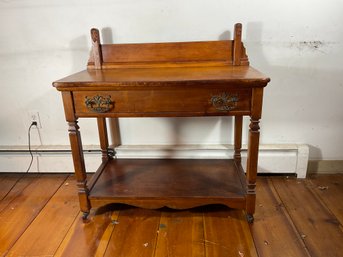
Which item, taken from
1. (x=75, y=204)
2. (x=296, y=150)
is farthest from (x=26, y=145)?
(x=296, y=150)

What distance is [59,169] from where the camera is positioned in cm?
170

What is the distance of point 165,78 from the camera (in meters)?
1.06

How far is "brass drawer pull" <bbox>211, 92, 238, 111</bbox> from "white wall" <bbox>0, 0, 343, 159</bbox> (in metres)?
0.49

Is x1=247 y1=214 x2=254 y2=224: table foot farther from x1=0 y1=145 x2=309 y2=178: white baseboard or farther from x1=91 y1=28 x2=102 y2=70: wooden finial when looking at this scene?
x1=91 y1=28 x2=102 y2=70: wooden finial

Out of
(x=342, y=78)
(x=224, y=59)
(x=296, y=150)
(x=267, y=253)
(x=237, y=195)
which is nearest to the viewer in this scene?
(x=267, y=253)

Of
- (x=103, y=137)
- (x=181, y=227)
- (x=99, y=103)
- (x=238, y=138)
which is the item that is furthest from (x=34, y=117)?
(x=238, y=138)

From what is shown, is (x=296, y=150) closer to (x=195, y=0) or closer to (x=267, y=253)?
(x=267, y=253)

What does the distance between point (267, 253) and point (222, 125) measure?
70 centimetres

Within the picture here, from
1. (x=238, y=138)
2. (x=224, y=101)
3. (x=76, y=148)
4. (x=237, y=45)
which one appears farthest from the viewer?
(x=238, y=138)

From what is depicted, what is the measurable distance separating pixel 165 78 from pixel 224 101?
0.80 ft

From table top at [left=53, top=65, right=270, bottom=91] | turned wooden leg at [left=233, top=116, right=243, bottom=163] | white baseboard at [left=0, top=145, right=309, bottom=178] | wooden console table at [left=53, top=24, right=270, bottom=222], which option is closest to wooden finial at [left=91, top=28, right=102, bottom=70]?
wooden console table at [left=53, top=24, right=270, bottom=222]

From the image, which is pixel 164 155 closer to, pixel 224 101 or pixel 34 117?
pixel 224 101

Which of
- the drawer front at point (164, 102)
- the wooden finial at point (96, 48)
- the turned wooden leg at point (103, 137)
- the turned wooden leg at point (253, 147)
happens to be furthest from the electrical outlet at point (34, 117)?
the turned wooden leg at point (253, 147)

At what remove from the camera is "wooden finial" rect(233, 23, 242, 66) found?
1.30 meters
